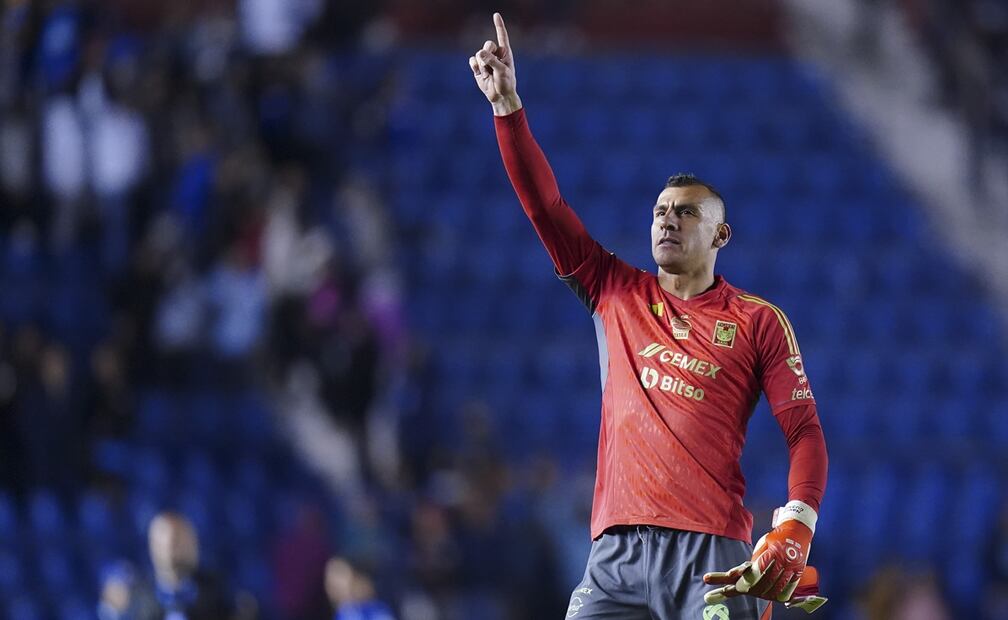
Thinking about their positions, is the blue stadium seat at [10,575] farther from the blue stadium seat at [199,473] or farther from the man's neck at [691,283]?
the man's neck at [691,283]

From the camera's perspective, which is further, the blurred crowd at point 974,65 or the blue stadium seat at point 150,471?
the blurred crowd at point 974,65

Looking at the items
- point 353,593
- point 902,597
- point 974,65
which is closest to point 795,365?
point 353,593

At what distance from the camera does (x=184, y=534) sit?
6.55m

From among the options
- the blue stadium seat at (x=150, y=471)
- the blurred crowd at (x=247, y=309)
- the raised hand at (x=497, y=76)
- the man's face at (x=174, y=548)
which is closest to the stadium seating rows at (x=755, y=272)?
the blurred crowd at (x=247, y=309)

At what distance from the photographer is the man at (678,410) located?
4.12m

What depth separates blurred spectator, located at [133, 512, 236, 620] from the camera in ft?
Result: 21.3

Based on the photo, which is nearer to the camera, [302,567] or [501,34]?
[501,34]

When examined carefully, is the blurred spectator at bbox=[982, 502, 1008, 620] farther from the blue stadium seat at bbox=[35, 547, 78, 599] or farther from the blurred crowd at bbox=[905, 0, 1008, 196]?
the blue stadium seat at bbox=[35, 547, 78, 599]

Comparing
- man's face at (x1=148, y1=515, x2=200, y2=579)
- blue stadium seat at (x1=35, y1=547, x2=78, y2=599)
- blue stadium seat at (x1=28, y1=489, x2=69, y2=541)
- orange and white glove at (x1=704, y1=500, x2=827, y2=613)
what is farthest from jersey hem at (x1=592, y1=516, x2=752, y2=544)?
blue stadium seat at (x1=28, y1=489, x2=69, y2=541)

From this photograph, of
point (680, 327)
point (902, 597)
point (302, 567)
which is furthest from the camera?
point (902, 597)

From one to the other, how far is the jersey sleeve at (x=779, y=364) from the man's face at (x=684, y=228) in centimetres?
26

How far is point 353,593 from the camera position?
7.45 metres

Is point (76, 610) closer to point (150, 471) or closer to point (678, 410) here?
point (150, 471)

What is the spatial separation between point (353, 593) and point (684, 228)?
370 centimetres
